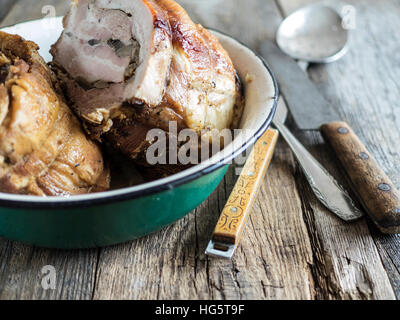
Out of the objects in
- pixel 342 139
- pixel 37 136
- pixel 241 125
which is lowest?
pixel 342 139

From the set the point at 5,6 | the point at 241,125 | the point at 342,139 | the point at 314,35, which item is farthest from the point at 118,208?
the point at 5,6

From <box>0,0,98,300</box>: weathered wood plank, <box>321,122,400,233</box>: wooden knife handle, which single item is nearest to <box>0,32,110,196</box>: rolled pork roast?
<box>0,0,98,300</box>: weathered wood plank

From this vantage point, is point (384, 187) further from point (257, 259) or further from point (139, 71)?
point (139, 71)

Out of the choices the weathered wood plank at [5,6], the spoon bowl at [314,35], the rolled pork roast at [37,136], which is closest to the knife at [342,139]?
the spoon bowl at [314,35]

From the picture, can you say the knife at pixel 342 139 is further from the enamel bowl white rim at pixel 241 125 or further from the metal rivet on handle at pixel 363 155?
the enamel bowl white rim at pixel 241 125
